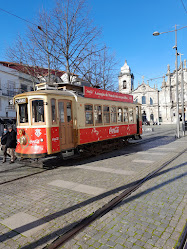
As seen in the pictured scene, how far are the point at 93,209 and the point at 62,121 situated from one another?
180 inches

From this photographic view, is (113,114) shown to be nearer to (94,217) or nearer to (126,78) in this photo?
(94,217)

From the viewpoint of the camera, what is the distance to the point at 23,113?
7633 millimetres

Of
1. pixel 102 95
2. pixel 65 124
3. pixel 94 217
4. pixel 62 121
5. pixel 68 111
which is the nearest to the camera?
pixel 94 217

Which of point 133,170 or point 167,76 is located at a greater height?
point 167,76

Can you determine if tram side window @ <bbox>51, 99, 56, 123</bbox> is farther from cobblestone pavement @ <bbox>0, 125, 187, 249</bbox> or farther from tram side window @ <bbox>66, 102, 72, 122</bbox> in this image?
cobblestone pavement @ <bbox>0, 125, 187, 249</bbox>

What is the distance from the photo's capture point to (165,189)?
494 cm

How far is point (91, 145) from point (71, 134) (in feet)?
5.67

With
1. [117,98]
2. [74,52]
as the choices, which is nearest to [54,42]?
[74,52]

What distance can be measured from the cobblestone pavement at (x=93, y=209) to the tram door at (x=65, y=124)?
1.53 metres

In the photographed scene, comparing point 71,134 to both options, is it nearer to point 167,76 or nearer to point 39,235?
point 39,235

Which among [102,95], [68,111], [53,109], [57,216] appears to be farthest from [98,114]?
[57,216]

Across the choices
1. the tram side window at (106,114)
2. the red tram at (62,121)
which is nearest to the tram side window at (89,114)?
the red tram at (62,121)

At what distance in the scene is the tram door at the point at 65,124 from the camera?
7783 millimetres

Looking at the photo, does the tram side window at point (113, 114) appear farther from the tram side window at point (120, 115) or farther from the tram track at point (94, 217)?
the tram track at point (94, 217)
